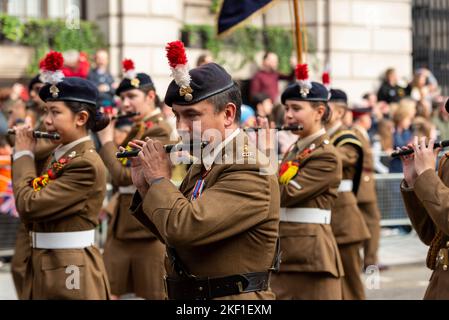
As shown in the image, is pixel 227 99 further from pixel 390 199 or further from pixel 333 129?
pixel 390 199

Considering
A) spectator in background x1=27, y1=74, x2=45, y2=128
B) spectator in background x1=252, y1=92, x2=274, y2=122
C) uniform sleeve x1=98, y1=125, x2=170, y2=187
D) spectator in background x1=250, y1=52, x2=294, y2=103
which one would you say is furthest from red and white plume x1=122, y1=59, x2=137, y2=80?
spectator in background x1=250, y1=52, x2=294, y2=103

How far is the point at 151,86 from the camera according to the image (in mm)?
8555

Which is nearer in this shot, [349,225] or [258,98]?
[349,225]

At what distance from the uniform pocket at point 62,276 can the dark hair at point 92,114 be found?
890mm

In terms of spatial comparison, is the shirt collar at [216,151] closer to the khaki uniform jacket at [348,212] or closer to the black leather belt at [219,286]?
the black leather belt at [219,286]

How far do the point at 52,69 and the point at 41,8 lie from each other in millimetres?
9397

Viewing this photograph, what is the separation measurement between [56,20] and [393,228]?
5853 millimetres

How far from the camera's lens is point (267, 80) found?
1540cm

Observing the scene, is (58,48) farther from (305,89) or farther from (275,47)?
(305,89)

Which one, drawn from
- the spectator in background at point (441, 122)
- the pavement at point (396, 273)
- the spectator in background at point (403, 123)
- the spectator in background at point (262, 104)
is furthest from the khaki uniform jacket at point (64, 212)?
the spectator in background at point (441, 122)

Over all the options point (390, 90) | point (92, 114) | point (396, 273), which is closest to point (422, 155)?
point (92, 114)

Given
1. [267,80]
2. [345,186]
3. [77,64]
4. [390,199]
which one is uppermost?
[77,64]

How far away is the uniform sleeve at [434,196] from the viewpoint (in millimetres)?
5094
